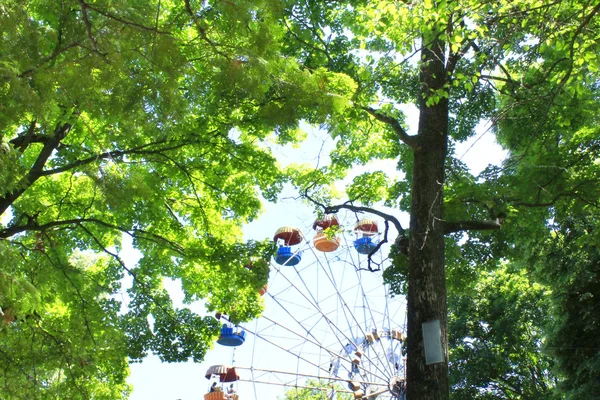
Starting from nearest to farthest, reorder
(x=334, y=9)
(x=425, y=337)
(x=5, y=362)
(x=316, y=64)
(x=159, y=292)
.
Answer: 1. (x=425, y=337)
2. (x=5, y=362)
3. (x=316, y=64)
4. (x=334, y=9)
5. (x=159, y=292)

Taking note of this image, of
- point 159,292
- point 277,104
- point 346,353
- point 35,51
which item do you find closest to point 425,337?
point 277,104

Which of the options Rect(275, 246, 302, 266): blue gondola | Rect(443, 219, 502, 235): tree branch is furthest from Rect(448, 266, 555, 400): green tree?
Rect(443, 219, 502, 235): tree branch

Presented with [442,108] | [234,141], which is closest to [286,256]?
[234,141]

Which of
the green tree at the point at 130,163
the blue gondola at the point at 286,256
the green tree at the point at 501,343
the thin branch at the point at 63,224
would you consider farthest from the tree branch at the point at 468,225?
the green tree at the point at 501,343

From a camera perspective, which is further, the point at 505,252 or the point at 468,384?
the point at 468,384

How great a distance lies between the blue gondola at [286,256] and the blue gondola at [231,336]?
1991mm

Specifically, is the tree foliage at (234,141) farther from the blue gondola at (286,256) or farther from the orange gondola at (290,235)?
the orange gondola at (290,235)

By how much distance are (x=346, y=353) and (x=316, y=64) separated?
10.4 m

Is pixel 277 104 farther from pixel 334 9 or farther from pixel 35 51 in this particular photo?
pixel 334 9

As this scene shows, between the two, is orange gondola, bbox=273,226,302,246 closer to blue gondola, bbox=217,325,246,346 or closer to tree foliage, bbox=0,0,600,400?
blue gondola, bbox=217,325,246,346

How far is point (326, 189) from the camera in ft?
35.2

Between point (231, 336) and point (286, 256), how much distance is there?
2440 mm

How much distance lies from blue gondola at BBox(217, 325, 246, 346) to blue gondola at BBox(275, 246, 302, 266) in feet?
6.53

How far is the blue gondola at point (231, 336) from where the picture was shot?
1525cm
